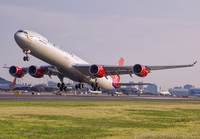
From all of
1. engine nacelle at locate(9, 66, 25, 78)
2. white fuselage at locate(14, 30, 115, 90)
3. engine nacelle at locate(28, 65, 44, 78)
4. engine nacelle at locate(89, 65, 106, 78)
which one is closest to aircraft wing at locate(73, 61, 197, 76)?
engine nacelle at locate(89, 65, 106, 78)

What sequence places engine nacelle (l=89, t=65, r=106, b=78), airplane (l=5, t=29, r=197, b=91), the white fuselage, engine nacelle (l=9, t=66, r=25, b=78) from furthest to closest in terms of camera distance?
engine nacelle (l=9, t=66, r=25, b=78) < engine nacelle (l=89, t=65, r=106, b=78) < airplane (l=5, t=29, r=197, b=91) < the white fuselage

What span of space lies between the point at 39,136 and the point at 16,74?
39.0 metres

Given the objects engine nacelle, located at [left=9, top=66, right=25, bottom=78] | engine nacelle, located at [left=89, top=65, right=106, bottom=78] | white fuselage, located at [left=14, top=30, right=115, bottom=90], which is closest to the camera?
white fuselage, located at [left=14, top=30, right=115, bottom=90]

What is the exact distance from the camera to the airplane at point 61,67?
118ft

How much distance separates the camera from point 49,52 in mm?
37812

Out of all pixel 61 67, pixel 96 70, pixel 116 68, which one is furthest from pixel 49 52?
pixel 116 68

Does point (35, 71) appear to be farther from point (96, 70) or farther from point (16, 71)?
point (96, 70)

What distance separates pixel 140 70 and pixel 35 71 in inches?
704

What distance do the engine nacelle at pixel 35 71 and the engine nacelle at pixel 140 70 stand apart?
1617 centimetres

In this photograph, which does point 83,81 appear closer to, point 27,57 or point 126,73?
point 126,73

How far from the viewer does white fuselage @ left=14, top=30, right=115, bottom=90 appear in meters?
35.4

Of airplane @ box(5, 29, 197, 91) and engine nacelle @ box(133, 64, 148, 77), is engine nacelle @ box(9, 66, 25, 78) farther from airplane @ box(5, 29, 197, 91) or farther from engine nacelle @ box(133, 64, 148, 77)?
engine nacelle @ box(133, 64, 148, 77)

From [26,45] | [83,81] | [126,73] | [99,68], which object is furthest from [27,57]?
[126,73]

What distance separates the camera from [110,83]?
2258 inches
